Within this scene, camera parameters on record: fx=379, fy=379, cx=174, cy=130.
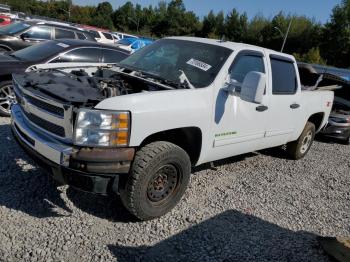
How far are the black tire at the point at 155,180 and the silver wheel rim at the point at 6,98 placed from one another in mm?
3507

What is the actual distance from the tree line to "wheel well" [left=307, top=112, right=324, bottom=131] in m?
44.9

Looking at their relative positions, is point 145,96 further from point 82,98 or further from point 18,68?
point 18,68

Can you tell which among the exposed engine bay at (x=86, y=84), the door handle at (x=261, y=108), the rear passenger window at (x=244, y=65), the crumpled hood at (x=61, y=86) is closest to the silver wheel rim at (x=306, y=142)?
the door handle at (x=261, y=108)

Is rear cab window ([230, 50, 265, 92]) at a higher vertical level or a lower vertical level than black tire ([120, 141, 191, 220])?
higher

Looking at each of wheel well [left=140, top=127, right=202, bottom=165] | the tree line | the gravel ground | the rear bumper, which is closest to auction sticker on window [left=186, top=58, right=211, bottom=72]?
wheel well [left=140, top=127, right=202, bottom=165]

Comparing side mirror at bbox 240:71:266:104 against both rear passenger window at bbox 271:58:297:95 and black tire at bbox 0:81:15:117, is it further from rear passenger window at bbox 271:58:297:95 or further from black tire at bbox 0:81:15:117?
black tire at bbox 0:81:15:117

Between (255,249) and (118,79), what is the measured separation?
2.40 meters

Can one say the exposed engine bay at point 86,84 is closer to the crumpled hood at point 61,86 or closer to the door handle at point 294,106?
the crumpled hood at point 61,86

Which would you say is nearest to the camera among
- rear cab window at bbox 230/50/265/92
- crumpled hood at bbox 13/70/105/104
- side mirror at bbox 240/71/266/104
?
crumpled hood at bbox 13/70/105/104

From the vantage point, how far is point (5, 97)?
627cm

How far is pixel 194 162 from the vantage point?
14.1 feet

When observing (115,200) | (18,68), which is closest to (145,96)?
(115,200)

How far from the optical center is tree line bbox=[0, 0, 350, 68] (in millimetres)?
58425

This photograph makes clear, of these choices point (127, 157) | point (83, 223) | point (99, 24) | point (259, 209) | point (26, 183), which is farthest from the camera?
point (99, 24)
